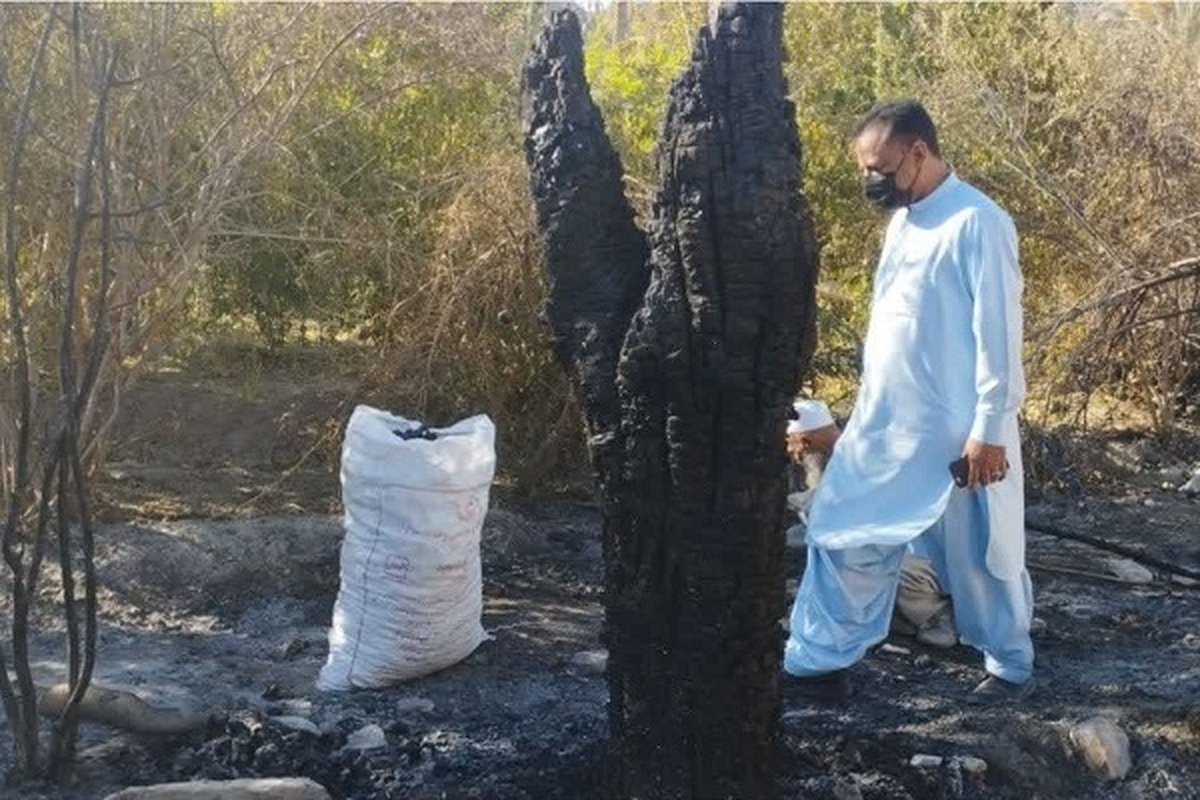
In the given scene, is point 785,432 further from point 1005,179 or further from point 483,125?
point 1005,179

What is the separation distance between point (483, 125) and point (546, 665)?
3.84m

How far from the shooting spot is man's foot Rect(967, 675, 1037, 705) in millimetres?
5039

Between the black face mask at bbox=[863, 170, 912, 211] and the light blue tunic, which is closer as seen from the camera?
the light blue tunic

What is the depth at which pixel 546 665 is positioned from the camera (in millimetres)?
5379

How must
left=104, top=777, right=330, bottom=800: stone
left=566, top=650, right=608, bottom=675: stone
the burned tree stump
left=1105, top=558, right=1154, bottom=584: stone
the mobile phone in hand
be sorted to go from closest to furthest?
the burned tree stump < left=104, top=777, right=330, bottom=800: stone < the mobile phone in hand < left=566, top=650, right=608, bottom=675: stone < left=1105, top=558, right=1154, bottom=584: stone

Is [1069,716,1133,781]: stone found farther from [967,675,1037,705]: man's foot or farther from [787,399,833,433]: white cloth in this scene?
[787,399,833,433]: white cloth

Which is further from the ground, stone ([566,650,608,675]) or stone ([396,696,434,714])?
stone ([396,696,434,714])

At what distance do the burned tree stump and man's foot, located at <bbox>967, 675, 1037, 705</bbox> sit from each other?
1326 mm

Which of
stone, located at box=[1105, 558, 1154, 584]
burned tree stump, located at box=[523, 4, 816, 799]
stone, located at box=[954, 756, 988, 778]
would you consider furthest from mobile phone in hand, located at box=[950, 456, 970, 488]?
stone, located at box=[1105, 558, 1154, 584]

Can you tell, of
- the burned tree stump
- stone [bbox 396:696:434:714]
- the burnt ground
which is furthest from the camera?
stone [bbox 396:696:434:714]

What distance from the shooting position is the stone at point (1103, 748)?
4.51m

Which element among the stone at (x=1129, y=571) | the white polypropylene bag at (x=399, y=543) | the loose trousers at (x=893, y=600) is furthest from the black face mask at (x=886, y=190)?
the stone at (x=1129, y=571)

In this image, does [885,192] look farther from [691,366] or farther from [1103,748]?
[1103,748]

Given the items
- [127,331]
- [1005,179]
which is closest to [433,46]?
[127,331]
